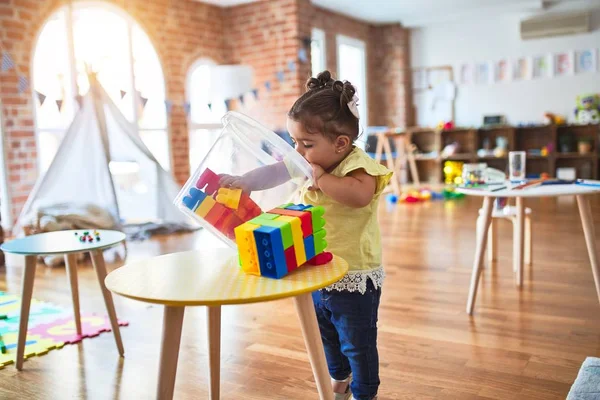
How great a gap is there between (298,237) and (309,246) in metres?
0.05

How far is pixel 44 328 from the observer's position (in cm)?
230

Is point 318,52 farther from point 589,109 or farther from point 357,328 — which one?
point 357,328

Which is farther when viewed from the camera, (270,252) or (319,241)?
(319,241)

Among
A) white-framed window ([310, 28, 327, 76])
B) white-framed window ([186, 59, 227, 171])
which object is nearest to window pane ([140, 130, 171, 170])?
white-framed window ([186, 59, 227, 171])

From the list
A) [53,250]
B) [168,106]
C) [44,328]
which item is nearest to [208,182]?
[53,250]

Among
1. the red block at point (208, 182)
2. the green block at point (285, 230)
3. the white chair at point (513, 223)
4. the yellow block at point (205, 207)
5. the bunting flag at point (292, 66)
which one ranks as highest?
the bunting flag at point (292, 66)

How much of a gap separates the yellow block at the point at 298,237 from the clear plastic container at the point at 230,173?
13 cm

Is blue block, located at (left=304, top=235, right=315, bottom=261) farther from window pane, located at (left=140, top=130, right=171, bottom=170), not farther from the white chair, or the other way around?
window pane, located at (left=140, top=130, right=171, bottom=170)

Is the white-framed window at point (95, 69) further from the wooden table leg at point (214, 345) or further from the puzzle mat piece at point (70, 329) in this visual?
the wooden table leg at point (214, 345)

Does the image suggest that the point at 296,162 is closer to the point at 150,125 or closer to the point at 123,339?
the point at 123,339

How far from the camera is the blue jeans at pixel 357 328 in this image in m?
1.34

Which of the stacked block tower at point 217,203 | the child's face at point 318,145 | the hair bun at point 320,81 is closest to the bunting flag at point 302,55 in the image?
the hair bun at point 320,81

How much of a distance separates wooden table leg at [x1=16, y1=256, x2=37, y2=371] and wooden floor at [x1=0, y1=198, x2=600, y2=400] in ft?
0.20

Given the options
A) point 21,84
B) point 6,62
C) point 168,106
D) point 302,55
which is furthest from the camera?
point 302,55
